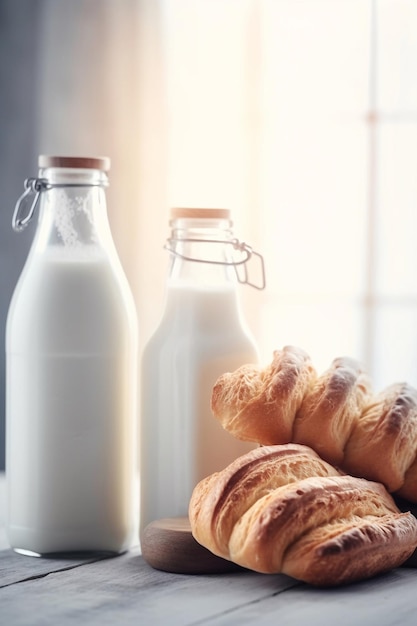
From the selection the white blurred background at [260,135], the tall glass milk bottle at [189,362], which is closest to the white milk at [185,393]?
the tall glass milk bottle at [189,362]

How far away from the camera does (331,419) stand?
2.68 ft

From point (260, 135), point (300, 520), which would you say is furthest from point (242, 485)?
point (260, 135)

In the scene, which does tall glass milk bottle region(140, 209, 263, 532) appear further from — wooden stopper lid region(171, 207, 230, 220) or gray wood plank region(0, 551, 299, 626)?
gray wood plank region(0, 551, 299, 626)

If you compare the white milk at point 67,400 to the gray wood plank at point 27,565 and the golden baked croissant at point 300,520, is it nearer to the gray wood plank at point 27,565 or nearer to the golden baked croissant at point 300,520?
the gray wood plank at point 27,565

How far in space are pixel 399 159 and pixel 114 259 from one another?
45.6 inches

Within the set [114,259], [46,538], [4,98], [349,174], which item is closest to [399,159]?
[349,174]

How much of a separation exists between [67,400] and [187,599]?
0.86 ft

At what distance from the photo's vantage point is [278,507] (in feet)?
2.34

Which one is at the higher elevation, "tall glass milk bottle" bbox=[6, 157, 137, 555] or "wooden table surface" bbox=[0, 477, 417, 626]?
"tall glass milk bottle" bbox=[6, 157, 137, 555]

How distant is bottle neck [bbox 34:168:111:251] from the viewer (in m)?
0.92

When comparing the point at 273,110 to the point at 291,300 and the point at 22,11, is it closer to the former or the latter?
the point at 291,300

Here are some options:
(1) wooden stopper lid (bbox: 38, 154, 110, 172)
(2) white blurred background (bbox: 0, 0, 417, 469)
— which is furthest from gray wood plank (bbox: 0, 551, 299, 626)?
(2) white blurred background (bbox: 0, 0, 417, 469)

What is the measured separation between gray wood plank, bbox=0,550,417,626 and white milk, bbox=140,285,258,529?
0.37ft

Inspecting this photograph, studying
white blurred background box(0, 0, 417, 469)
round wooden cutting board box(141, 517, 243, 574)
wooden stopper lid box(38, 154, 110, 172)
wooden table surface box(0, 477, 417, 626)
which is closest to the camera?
wooden table surface box(0, 477, 417, 626)
